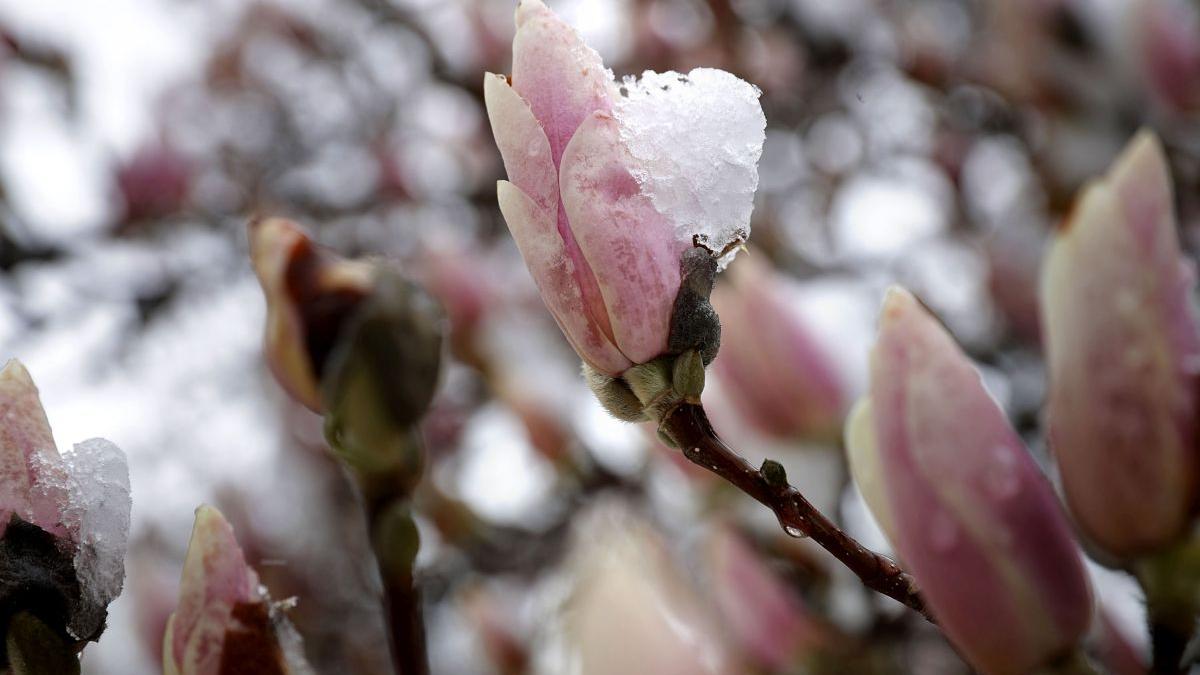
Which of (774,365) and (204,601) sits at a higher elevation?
(204,601)

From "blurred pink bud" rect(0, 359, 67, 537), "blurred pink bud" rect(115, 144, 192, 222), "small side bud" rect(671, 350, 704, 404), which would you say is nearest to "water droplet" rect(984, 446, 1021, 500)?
"small side bud" rect(671, 350, 704, 404)

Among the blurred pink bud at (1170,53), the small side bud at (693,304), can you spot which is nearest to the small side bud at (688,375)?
the small side bud at (693,304)

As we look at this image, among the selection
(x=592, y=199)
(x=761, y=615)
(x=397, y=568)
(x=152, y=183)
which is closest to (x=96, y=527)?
(x=397, y=568)

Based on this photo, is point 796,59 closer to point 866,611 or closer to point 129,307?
point 129,307

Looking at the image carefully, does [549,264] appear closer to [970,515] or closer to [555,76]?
[555,76]

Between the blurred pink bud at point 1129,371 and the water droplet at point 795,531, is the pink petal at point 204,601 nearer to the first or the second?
the water droplet at point 795,531

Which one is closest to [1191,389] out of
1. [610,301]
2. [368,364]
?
[610,301]

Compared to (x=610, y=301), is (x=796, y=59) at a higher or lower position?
higher
